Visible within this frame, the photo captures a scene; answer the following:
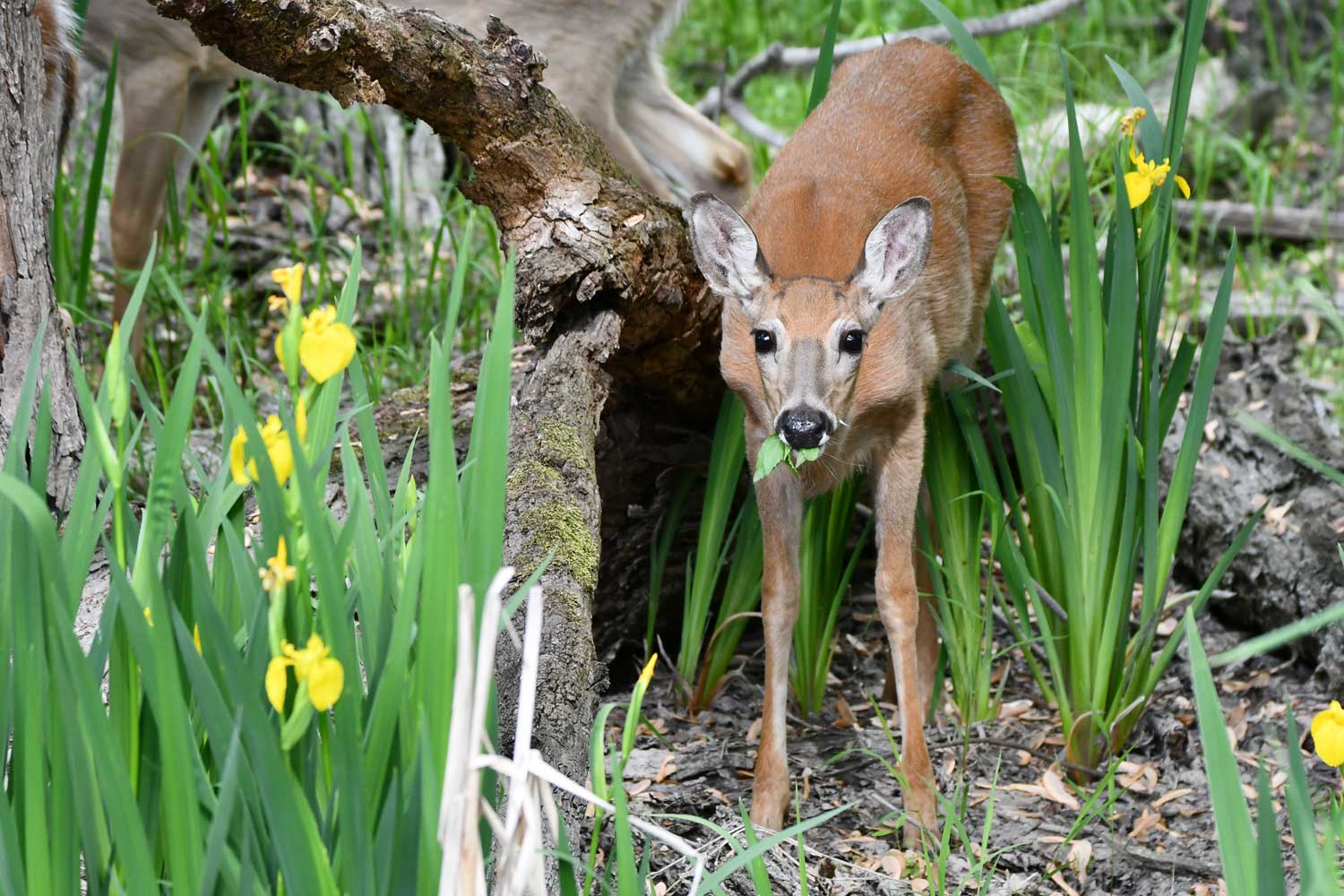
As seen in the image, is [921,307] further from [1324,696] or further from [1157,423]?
[1324,696]

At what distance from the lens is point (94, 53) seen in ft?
17.5

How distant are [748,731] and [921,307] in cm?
114

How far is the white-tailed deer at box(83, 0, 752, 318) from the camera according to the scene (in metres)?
5.15

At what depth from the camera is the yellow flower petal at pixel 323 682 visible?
145 centimetres

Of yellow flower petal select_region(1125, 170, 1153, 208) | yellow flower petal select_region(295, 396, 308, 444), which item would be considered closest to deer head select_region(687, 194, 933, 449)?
yellow flower petal select_region(1125, 170, 1153, 208)

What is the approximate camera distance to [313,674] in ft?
4.74

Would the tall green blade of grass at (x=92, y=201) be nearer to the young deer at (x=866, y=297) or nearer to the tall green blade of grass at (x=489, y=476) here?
the young deer at (x=866, y=297)

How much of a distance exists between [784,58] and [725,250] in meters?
3.87

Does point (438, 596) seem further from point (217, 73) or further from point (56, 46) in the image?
point (217, 73)

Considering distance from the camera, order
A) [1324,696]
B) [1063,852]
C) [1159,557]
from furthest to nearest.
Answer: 1. [1324,696]
2. [1159,557]
3. [1063,852]

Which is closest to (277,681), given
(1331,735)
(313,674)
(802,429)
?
(313,674)

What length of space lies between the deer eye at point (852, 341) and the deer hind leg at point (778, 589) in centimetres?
42

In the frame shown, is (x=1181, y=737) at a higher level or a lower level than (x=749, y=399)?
lower

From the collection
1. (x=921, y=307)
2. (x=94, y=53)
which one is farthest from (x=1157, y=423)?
(x=94, y=53)
